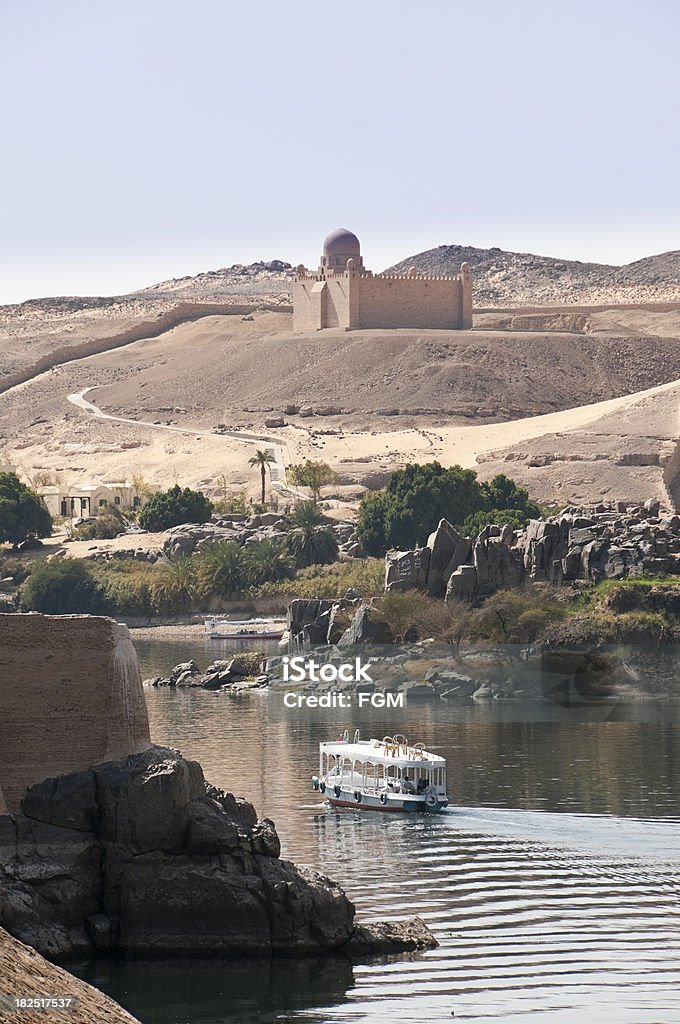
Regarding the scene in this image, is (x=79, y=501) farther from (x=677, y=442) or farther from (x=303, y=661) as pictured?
(x=303, y=661)

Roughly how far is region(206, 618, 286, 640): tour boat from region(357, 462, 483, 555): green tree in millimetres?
8528

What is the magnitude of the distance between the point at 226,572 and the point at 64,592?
5.92 m

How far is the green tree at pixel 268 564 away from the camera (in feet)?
266

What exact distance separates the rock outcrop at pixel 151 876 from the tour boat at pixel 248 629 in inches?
1784

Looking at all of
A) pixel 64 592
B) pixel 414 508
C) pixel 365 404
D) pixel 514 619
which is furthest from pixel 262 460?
pixel 514 619

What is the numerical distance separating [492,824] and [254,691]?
24.4 meters

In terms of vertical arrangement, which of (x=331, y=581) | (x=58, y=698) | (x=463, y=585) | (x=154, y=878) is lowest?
(x=331, y=581)

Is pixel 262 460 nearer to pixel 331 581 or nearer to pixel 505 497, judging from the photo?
pixel 505 497

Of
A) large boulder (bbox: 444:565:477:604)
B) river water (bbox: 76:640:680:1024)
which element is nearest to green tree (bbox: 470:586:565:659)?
large boulder (bbox: 444:565:477:604)

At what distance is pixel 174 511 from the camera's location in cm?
9319

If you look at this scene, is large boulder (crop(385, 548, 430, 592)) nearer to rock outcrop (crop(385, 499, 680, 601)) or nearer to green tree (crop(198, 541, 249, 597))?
rock outcrop (crop(385, 499, 680, 601))

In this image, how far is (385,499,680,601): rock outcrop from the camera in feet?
210

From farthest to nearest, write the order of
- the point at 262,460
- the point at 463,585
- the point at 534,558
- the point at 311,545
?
the point at 262,460 → the point at 311,545 → the point at 534,558 → the point at 463,585

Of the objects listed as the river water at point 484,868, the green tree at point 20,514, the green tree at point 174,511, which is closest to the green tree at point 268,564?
the green tree at point 174,511
